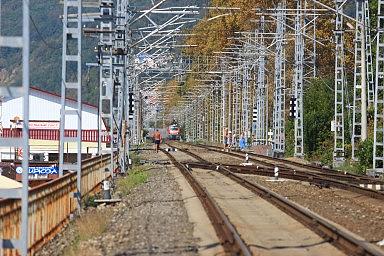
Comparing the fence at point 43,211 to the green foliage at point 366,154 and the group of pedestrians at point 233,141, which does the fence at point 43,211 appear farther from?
the group of pedestrians at point 233,141

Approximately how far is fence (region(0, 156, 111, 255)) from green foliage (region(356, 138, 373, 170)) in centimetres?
1936

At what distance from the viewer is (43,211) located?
686 inches

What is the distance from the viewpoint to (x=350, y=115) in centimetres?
5053

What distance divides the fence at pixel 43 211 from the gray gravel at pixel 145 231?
349 millimetres

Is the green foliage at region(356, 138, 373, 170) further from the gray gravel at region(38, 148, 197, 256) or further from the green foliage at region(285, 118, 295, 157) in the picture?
the green foliage at region(285, 118, 295, 157)

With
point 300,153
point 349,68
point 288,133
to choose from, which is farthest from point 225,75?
point 300,153

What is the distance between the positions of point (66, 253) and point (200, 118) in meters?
123

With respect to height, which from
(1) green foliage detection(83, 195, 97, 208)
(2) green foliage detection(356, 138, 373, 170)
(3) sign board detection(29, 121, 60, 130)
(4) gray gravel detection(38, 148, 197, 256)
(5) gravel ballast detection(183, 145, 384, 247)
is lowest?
(1) green foliage detection(83, 195, 97, 208)

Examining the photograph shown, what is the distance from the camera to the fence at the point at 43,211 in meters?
14.5

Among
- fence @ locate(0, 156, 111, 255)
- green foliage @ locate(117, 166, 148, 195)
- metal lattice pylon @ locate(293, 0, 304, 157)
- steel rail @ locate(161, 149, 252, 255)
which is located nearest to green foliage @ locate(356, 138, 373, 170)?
green foliage @ locate(117, 166, 148, 195)

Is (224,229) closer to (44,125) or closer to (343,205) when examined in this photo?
(343,205)

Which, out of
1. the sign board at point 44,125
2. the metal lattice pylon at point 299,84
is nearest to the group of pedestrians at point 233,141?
the sign board at point 44,125

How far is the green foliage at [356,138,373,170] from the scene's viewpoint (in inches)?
1560

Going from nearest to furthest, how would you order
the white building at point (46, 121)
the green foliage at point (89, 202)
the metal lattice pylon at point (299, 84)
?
the green foliage at point (89, 202)
the metal lattice pylon at point (299, 84)
the white building at point (46, 121)
